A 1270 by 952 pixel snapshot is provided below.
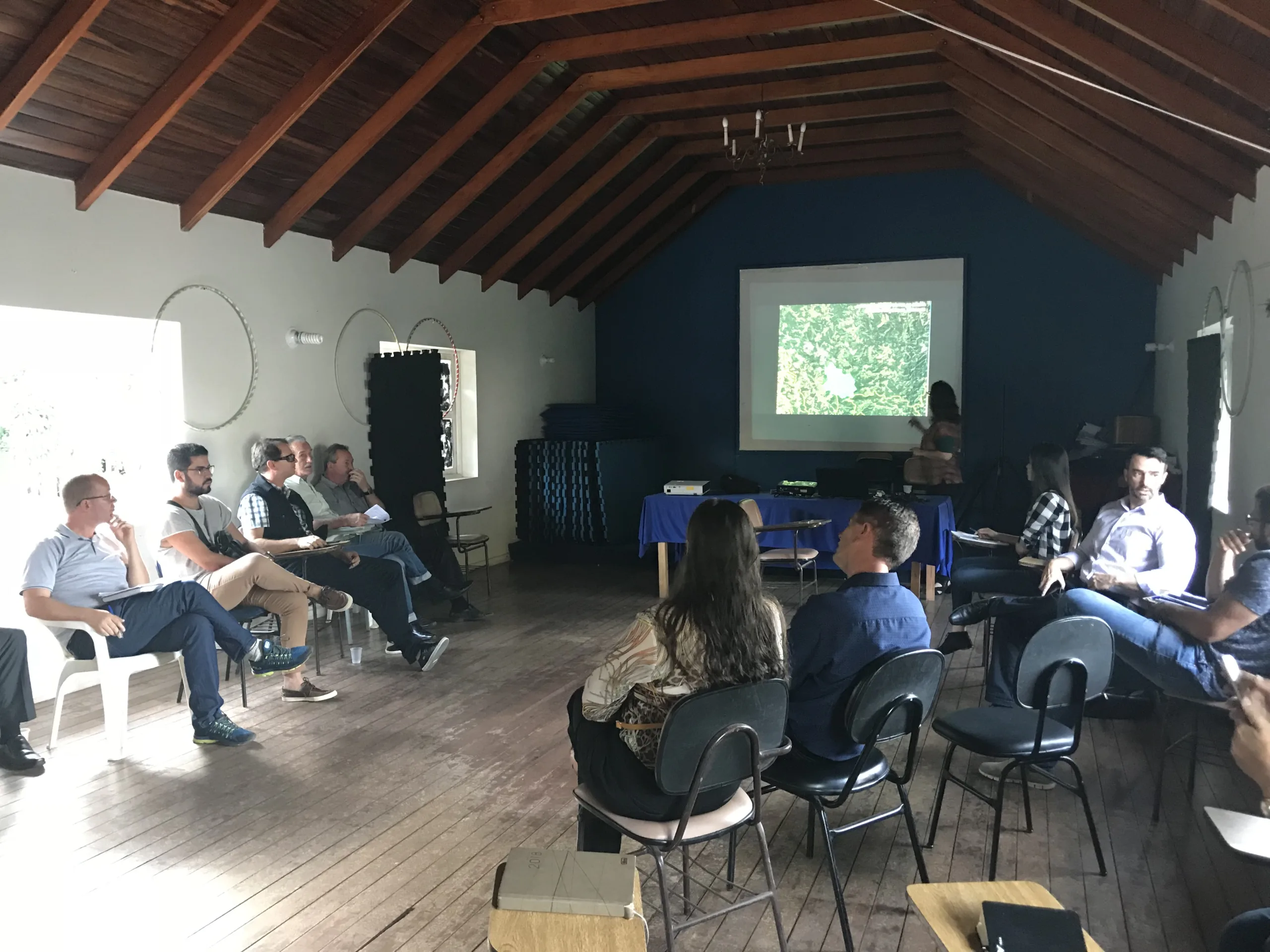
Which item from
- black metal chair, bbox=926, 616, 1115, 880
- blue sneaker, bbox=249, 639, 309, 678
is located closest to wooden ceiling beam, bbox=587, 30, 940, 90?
black metal chair, bbox=926, 616, 1115, 880

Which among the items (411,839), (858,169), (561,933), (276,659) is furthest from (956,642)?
(858,169)

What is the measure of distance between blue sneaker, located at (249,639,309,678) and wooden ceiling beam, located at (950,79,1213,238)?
5.33 meters

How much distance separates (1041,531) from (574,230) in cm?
547

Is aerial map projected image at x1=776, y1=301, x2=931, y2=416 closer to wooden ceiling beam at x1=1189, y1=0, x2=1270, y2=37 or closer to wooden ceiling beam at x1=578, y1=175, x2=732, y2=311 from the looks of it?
wooden ceiling beam at x1=578, y1=175, x2=732, y2=311

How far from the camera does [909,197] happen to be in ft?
30.1

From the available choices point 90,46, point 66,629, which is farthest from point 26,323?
point 66,629

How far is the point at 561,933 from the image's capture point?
1.83m

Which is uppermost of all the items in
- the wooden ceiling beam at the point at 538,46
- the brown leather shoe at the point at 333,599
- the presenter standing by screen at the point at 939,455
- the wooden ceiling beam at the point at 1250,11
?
the wooden ceiling beam at the point at 538,46

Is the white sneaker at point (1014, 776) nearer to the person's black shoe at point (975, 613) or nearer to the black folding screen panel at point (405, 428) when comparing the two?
the person's black shoe at point (975, 613)

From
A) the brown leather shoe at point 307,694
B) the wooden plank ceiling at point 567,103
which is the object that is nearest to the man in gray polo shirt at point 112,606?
the brown leather shoe at point 307,694

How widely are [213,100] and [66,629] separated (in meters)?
2.79

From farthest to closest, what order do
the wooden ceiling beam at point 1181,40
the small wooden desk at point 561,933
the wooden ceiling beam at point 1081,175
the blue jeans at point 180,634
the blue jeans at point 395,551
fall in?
1. the wooden ceiling beam at point 1081,175
2. the blue jeans at point 395,551
3. the blue jeans at point 180,634
4. the wooden ceiling beam at point 1181,40
5. the small wooden desk at point 561,933

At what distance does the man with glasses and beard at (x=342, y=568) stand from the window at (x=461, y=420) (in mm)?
2755

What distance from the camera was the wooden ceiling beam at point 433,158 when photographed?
5.96m
